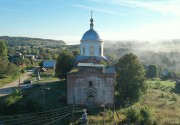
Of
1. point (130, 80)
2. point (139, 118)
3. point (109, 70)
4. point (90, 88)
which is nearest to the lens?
point (139, 118)

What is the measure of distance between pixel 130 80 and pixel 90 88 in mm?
5904

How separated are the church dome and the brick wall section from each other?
943 centimetres

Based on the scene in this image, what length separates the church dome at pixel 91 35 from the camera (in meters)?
39.8

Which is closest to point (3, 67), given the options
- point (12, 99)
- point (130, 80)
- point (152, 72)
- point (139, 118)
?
point (12, 99)

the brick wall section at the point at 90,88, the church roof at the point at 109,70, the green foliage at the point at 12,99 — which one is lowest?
the green foliage at the point at 12,99

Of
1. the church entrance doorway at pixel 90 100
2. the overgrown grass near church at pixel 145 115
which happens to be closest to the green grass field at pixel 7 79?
the church entrance doorway at pixel 90 100

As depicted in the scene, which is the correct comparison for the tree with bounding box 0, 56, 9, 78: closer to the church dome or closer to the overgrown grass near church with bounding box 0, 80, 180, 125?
the overgrown grass near church with bounding box 0, 80, 180, 125

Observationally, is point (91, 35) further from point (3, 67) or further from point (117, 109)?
point (3, 67)

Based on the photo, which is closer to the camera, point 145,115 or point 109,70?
point 145,115

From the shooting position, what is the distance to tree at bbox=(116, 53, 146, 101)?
35.1 meters

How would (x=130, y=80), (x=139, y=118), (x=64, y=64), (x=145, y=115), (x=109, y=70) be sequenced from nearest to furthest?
(x=139, y=118)
(x=145, y=115)
(x=109, y=70)
(x=130, y=80)
(x=64, y=64)

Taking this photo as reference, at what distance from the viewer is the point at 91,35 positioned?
39.8 m

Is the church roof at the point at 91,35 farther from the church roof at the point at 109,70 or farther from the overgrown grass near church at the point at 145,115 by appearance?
the overgrown grass near church at the point at 145,115

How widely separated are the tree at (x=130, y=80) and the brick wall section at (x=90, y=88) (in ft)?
12.8
